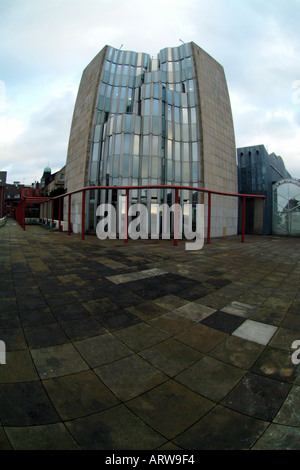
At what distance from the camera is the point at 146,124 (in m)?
17.9

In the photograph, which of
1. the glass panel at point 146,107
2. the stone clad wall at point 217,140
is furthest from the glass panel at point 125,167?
the stone clad wall at point 217,140

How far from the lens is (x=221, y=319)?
137 inches

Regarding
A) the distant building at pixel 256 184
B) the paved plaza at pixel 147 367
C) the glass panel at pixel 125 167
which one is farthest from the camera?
the distant building at pixel 256 184

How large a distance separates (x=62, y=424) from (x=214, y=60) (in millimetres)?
29159

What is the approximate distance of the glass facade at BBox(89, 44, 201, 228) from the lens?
17750 millimetres

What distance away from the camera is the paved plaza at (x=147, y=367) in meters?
1.61

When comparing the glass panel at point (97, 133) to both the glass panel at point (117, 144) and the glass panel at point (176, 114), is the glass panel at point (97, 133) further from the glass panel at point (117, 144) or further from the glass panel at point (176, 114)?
the glass panel at point (176, 114)

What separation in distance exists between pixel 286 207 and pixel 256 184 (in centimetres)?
445

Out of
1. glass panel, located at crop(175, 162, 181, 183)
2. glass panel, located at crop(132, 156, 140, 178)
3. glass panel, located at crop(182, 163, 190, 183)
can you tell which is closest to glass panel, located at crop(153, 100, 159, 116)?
glass panel, located at crop(132, 156, 140, 178)
